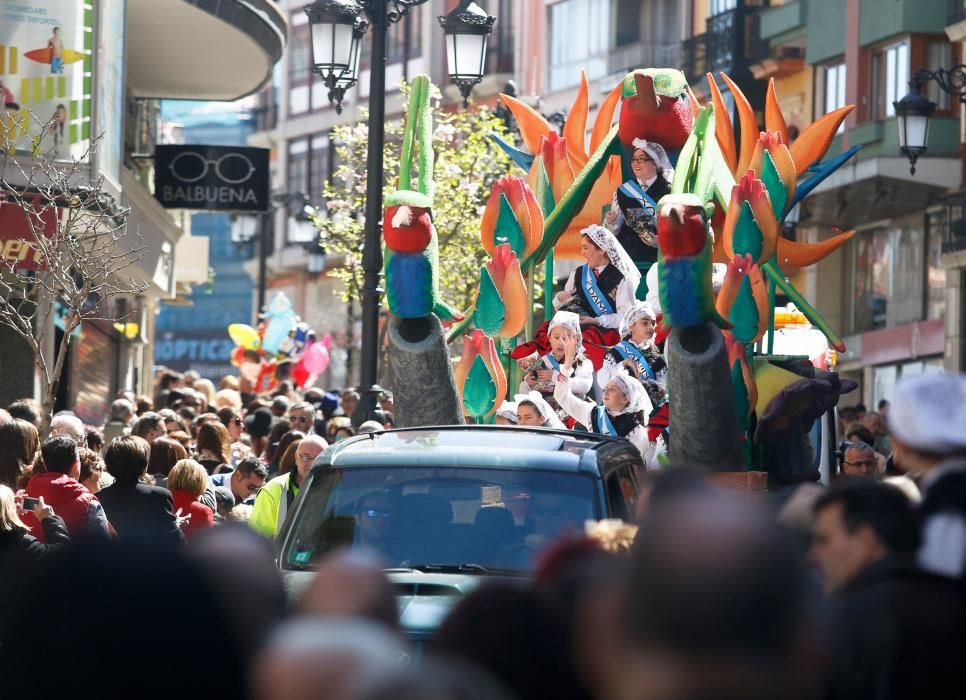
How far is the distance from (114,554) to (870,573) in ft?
5.92

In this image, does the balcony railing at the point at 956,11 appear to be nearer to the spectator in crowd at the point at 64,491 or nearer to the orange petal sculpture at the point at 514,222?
the orange petal sculpture at the point at 514,222

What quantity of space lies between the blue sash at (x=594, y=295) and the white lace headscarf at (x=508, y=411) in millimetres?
1025

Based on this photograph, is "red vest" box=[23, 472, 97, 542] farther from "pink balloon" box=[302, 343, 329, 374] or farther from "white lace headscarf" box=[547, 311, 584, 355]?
"pink balloon" box=[302, 343, 329, 374]

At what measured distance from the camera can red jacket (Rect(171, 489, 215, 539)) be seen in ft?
32.8

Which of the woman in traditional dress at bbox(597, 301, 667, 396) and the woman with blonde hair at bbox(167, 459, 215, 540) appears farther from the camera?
the woman in traditional dress at bbox(597, 301, 667, 396)

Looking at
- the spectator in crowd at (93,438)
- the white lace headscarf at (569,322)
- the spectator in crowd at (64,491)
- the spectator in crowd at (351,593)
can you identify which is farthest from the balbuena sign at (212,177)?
the spectator in crowd at (351,593)

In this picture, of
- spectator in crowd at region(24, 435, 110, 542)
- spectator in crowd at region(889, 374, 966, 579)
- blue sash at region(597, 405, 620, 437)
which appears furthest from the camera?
blue sash at region(597, 405, 620, 437)

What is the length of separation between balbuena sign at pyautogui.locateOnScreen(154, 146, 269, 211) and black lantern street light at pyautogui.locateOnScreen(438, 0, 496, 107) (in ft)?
19.9

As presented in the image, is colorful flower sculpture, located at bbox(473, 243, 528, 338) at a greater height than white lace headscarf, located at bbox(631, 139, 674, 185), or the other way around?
white lace headscarf, located at bbox(631, 139, 674, 185)

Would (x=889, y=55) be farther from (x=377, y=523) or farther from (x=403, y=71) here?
(x=377, y=523)

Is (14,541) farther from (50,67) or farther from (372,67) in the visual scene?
(50,67)

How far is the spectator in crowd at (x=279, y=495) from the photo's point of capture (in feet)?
34.5

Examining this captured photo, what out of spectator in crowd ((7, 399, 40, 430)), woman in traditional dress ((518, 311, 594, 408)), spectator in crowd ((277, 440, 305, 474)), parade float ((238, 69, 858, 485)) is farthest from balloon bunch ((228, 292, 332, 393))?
spectator in crowd ((277, 440, 305, 474))

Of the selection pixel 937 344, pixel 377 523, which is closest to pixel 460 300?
pixel 937 344
